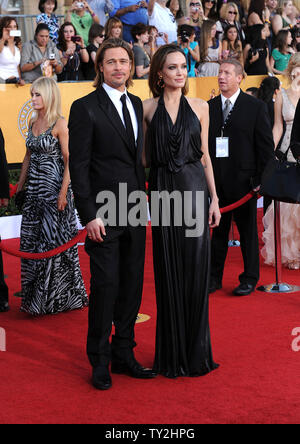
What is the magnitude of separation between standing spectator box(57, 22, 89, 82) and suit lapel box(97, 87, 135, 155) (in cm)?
667

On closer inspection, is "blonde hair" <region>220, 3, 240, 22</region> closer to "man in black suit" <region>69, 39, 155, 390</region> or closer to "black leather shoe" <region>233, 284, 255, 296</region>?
"black leather shoe" <region>233, 284, 255, 296</region>

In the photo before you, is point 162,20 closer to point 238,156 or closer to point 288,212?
point 288,212

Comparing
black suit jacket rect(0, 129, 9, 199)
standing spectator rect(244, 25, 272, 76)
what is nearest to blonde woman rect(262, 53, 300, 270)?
black suit jacket rect(0, 129, 9, 199)

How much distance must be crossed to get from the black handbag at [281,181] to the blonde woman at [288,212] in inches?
52.3

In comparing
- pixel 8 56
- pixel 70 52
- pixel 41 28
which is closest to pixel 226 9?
pixel 70 52

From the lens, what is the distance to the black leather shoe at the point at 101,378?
156 inches

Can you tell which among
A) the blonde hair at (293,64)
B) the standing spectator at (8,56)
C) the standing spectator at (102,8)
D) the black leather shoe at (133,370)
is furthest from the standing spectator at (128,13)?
the black leather shoe at (133,370)

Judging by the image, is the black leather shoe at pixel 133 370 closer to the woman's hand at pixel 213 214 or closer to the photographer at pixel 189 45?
the woman's hand at pixel 213 214

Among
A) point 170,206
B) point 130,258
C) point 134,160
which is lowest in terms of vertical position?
point 130,258

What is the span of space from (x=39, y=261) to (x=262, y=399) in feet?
8.39

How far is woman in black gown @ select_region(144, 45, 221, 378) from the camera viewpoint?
4.02 meters

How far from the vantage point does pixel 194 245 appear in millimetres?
4086
